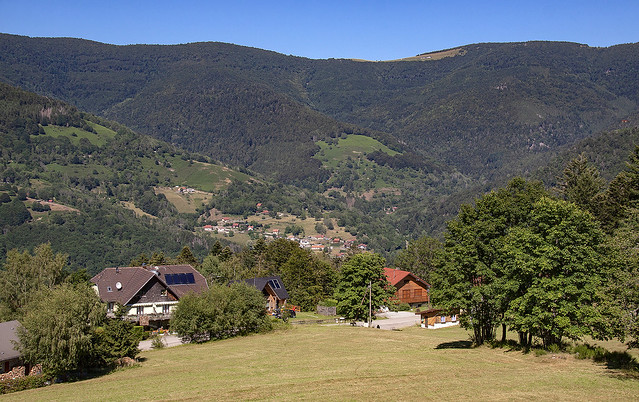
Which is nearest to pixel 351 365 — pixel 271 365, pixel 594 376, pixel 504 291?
pixel 271 365

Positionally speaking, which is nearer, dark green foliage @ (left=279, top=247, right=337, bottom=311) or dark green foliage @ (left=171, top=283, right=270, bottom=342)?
dark green foliage @ (left=171, top=283, right=270, bottom=342)

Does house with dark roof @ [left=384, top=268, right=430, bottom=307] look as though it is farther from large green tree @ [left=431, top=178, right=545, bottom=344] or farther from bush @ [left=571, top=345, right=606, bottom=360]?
bush @ [left=571, top=345, right=606, bottom=360]

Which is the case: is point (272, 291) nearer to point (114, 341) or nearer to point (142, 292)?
point (142, 292)

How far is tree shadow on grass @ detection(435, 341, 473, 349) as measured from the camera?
164ft

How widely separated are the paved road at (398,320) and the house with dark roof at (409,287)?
8.29m

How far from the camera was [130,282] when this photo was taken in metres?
81.1

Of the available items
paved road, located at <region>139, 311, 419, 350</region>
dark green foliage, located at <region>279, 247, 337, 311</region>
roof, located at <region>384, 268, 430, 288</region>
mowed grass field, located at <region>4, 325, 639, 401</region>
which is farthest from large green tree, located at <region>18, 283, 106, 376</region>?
roof, located at <region>384, 268, 430, 288</region>

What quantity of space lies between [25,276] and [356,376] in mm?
50150

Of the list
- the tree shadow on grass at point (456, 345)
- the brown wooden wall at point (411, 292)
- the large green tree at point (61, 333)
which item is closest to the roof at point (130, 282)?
the large green tree at point (61, 333)

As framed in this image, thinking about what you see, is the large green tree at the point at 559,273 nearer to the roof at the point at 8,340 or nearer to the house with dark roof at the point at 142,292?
the roof at the point at 8,340

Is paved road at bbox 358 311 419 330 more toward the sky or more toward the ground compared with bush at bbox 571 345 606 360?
more toward the ground

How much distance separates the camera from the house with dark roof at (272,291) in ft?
312

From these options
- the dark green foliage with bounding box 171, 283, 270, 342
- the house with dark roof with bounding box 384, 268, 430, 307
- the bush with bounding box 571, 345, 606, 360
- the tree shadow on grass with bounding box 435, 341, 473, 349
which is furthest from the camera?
the house with dark roof with bounding box 384, 268, 430, 307

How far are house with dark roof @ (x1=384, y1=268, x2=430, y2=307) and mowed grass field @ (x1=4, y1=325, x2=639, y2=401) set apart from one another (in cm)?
5308
